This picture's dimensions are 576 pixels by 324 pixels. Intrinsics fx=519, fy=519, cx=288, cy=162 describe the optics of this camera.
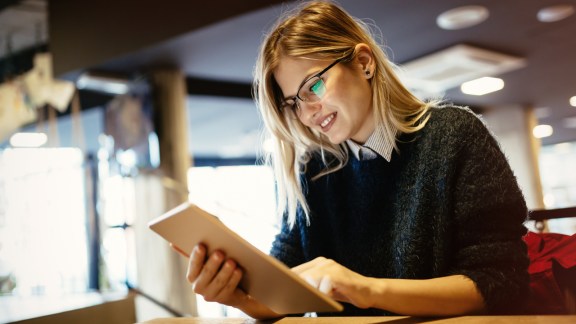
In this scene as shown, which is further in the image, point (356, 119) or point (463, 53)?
point (463, 53)

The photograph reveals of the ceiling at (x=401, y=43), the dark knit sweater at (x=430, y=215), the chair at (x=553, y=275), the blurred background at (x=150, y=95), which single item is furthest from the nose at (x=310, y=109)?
the ceiling at (x=401, y=43)

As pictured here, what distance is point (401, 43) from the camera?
5.12 metres

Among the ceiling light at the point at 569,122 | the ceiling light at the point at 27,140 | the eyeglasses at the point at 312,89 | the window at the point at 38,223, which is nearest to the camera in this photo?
the eyeglasses at the point at 312,89

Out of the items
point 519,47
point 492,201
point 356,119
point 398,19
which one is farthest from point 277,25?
point 519,47

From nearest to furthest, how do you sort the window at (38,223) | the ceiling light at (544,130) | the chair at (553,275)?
the chair at (553,275) → the window at (38,223) → the ceiling light at (544,130)

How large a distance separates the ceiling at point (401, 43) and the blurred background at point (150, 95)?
0.07 ft

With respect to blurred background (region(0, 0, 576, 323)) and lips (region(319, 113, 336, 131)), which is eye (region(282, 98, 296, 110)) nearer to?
lips (region(319, 113, 336, 131))

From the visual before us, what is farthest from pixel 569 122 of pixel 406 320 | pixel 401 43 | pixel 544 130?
pixel 406 320

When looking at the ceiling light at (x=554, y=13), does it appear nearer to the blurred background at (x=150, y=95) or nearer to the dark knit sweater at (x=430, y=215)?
the blurred background at (x=150, y=95)

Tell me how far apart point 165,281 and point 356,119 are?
12.5ft

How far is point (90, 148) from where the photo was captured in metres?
9.18

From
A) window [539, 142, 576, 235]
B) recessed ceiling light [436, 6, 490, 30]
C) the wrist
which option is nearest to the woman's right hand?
the wrist

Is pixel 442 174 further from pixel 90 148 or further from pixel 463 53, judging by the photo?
pixel 90 148

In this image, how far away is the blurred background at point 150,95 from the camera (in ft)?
13.6
